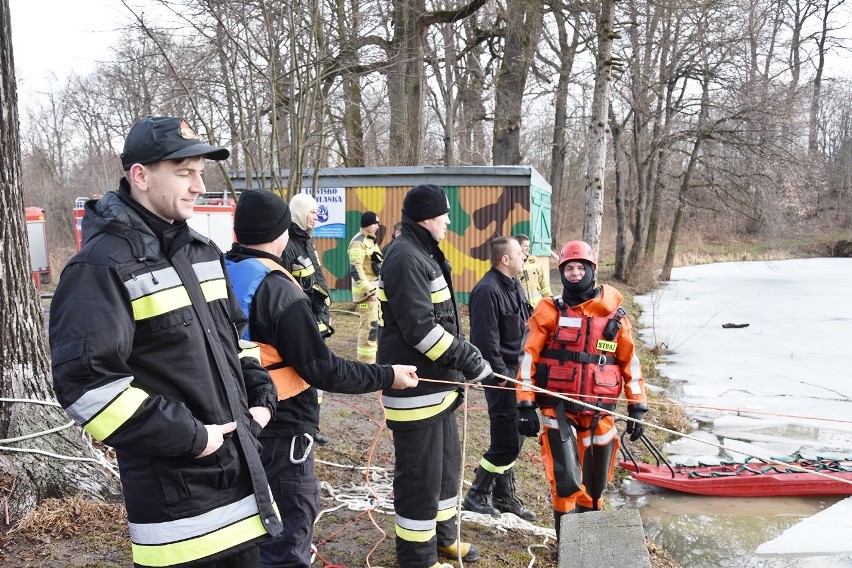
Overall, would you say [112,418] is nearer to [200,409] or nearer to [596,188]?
[200,409]

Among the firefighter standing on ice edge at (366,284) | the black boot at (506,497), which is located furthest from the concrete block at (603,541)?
the firefighter standing on ice edge at (366,284)

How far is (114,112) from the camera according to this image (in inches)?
706

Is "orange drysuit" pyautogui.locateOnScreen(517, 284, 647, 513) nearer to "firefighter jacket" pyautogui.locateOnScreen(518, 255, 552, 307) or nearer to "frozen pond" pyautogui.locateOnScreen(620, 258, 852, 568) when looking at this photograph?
"frozen pond" pyautogui.locateOnScreen(620, 258, 852, 568)

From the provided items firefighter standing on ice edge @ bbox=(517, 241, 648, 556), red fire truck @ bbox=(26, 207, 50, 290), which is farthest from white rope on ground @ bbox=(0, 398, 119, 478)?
red fire truck @ bbox=(26, 207, 50, 290)

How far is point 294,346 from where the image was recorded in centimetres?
283

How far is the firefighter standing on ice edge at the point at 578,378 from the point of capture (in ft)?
13.9

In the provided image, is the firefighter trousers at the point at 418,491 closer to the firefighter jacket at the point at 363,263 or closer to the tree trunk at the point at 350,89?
the firefighter jacket at the point at 363,263

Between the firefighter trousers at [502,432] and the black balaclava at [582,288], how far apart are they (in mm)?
1028

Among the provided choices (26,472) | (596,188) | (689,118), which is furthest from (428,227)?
(689,118)

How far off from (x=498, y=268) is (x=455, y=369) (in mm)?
1622

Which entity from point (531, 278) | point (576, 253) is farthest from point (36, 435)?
point (531, 278)

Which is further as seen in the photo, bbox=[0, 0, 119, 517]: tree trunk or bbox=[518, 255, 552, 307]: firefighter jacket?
bbox=[518, 255, 552, 307]: firefighter jacket

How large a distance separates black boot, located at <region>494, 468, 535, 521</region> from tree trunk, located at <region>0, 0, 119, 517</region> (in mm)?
2778

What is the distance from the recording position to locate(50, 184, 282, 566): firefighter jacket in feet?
6.03
